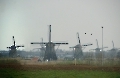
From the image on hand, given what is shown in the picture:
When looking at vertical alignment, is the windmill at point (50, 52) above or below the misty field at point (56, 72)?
above

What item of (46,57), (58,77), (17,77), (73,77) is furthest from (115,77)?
(46,57)

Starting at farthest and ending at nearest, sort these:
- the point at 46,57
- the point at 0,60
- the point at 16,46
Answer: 1. the point at 16,46
2. the point at 46,57
3. the point at 0,60

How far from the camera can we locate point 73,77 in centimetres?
1514

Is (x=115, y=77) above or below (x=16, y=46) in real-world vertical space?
below

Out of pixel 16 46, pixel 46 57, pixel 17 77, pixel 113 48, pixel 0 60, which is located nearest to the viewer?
pixel 17 77

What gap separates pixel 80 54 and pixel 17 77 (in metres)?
37.8

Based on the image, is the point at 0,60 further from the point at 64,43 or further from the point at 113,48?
the point at 113,48

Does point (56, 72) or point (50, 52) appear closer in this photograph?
point (56, 72)

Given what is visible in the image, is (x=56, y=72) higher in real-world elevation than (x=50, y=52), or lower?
lower

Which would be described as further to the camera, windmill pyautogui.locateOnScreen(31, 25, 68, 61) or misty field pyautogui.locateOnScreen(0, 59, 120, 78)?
windmill pyautogui.locateOnScreen(31, 25, 68, 61)

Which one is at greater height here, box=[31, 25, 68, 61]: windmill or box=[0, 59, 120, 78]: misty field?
box=[31, 25, 68, 61]: windmill

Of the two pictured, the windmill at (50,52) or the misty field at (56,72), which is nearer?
the misty field at (56,72)

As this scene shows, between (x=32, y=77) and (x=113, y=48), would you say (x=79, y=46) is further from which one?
(x=32, y=77)

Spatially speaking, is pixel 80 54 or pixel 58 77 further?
pixel 80 54
